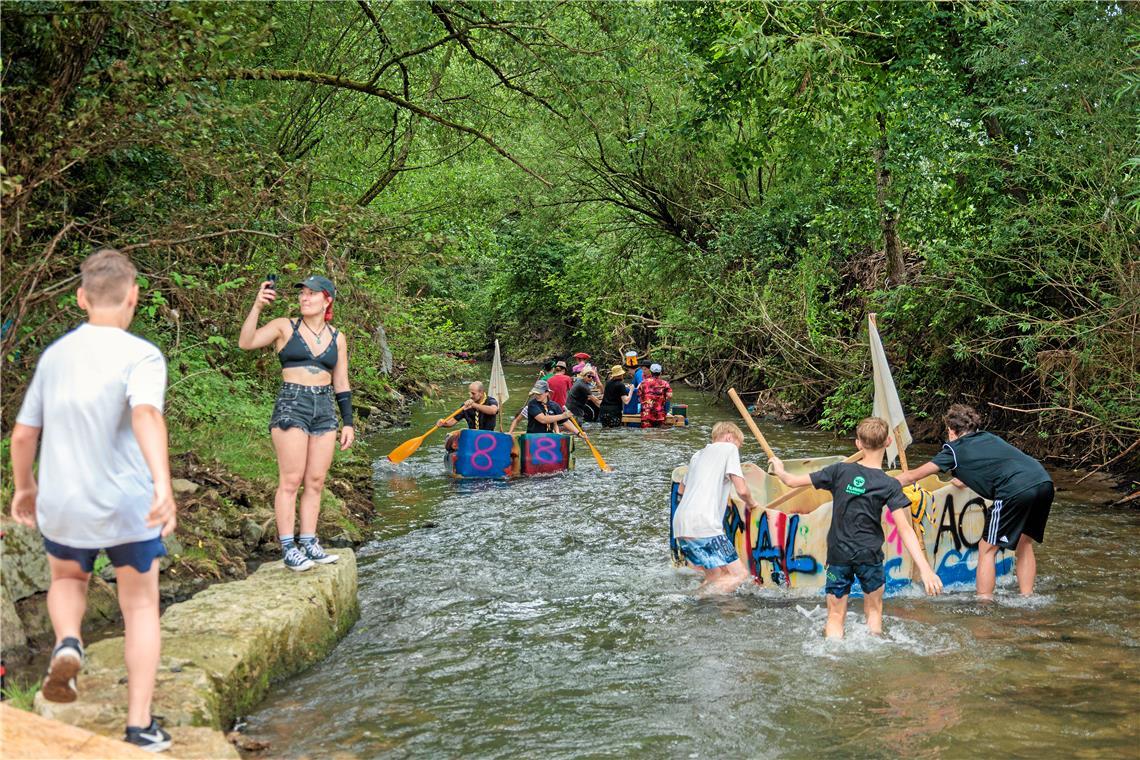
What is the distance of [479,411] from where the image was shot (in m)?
15.0

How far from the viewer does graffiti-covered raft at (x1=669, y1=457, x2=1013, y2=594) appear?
7887 millimetres

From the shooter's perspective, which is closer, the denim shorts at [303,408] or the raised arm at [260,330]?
the raised arm at [260,330]

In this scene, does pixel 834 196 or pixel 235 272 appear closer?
pixel 235 272

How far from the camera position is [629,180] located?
81.3ft

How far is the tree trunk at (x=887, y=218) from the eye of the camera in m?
16.9

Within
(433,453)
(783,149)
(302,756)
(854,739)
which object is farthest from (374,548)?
(783,149)

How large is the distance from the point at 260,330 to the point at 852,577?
13.6ft

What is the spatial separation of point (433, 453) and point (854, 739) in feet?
40.8

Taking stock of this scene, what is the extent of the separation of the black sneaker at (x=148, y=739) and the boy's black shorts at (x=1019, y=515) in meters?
6.00

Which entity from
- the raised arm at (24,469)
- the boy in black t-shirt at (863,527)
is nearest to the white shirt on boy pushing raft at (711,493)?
the boy in black t-shirt at (863,527)

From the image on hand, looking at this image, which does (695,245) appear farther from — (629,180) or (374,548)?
(374,548)

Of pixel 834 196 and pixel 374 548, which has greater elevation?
pixel 834 196

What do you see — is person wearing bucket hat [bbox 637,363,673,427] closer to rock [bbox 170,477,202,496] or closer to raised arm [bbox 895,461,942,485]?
rock [bbox 170,477,202,496]

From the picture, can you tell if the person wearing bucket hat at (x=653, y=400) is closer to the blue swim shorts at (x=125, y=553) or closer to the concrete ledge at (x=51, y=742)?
the blue swim shorts at (x=125, y=553)
